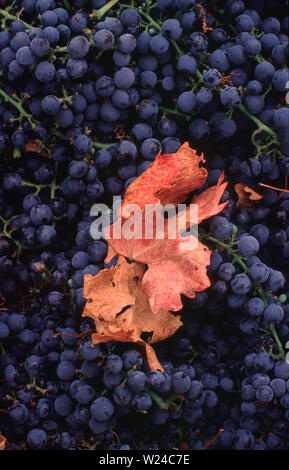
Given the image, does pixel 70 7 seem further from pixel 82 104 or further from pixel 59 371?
pixel 59 371

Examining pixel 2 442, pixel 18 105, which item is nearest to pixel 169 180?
pixel 18 105

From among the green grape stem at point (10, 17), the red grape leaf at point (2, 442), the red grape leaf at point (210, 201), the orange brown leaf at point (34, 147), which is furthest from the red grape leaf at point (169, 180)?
the red grape leaf at point (2, 442)

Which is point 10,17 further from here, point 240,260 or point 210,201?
point 240,260

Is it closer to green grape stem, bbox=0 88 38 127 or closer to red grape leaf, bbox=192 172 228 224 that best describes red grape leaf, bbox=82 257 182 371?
red grape leaf, bbox=192 172 228 224

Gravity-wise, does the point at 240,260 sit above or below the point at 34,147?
below

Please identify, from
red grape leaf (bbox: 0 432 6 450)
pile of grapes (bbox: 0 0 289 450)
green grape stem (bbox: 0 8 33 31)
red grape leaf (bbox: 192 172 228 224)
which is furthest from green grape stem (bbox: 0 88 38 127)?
red grape leaf (bbox: 0 432 6 450)
